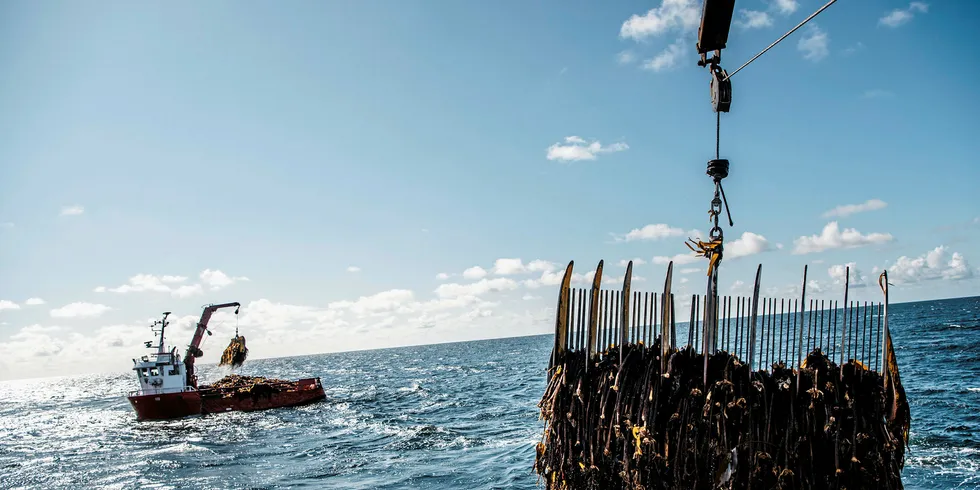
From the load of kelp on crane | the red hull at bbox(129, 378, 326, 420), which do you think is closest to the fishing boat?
the red hull at bbox(129, 378, 326, 420)

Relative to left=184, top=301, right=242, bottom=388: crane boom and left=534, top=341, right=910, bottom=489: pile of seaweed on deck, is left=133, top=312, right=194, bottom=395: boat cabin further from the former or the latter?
left=534, top=341, right=910, bottom=489: pile of seaweed on deck

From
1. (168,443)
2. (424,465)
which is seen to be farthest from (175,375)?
(424,465)

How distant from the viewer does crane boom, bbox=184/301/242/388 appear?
53062 millimetres

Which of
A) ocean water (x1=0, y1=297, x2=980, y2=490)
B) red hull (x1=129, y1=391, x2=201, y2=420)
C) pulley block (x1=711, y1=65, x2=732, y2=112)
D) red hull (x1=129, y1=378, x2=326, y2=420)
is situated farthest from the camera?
red hull (x1=129, y1=378, x2=326, y2=420)

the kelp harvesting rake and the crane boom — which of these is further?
the crane boom

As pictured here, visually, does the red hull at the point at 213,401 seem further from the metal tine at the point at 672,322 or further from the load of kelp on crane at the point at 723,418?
the metal tine at the point at 672,322

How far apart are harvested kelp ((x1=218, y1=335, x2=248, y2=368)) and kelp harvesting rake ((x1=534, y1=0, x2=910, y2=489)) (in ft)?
145

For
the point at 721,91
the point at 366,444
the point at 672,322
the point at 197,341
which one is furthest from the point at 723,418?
the point at 197,341

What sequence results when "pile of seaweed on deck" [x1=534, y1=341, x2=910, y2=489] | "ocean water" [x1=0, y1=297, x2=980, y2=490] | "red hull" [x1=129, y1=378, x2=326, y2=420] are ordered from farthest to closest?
"red hull" [x1=129, y1=378, x2=326, y2=420] → "ocean water" [x1=0, y1=297, x2=980, y2=490] → "pile of seaweed on deck" [x1=534, y1=341, x2=910, y2=489]

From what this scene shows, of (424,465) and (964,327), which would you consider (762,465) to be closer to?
(424,465)

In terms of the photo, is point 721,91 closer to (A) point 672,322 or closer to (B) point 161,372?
(A) point 672,322

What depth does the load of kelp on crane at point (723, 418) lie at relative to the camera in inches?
301

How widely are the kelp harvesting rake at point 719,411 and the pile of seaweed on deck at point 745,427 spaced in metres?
0.01

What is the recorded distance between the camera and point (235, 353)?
47969 millimetres
